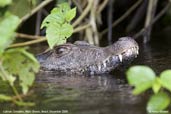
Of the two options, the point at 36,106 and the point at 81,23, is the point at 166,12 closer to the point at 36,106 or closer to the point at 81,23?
the point at 81,23

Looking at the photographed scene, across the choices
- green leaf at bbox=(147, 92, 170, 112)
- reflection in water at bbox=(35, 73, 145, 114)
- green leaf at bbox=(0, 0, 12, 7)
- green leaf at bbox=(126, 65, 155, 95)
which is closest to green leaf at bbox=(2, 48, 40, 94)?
green leaf at bbox=(0, 0, 12, 7)

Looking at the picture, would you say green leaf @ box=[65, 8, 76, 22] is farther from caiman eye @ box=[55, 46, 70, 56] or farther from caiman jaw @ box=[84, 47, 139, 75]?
caiman eye @ box=[55, 46, 70, 56]

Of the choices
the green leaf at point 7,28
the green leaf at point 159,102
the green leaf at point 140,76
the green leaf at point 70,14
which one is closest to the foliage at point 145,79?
the green leaf at point 140,76

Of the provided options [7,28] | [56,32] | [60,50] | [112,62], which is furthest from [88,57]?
[7,28]

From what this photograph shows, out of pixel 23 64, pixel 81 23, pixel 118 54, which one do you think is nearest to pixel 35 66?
pixel 23 64

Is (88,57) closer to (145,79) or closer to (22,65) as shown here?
(22,65)
